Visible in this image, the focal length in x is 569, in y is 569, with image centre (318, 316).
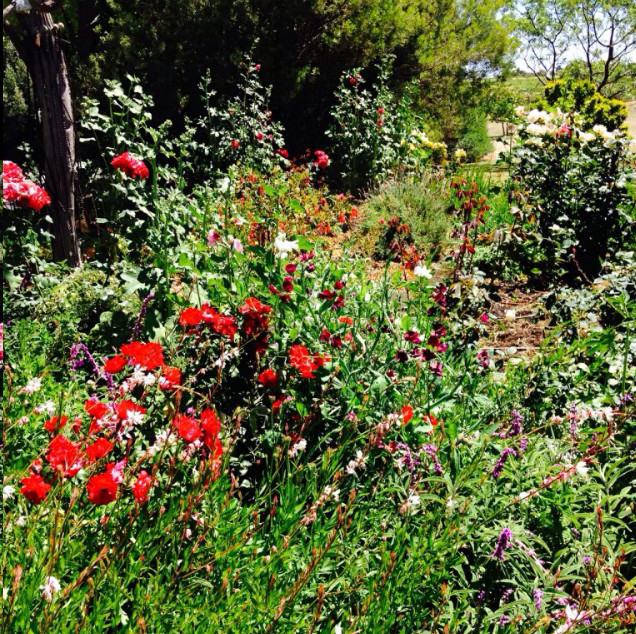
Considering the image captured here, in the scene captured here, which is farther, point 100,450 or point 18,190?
point 18,190

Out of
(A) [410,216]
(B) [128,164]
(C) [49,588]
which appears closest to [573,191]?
(A) [410,216]

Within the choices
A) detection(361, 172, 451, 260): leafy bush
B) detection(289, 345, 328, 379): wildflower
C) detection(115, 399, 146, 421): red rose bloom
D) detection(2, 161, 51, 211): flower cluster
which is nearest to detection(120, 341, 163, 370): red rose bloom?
detection(115, 399, 146, 421): red rose bloom

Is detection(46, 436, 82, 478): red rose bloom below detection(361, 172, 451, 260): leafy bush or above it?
below

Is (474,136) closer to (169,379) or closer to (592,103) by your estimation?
(592,103)

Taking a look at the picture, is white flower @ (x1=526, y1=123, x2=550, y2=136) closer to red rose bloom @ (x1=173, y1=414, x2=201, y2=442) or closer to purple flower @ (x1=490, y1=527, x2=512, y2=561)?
purple flower @ (x1=490, y1=527, x2=512, y2=561)

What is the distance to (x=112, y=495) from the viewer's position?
130 cm

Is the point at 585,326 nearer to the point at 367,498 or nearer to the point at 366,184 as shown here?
the point at 367,498

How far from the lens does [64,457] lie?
132cm

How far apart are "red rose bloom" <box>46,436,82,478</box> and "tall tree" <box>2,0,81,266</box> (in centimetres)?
296

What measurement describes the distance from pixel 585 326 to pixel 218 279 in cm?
212

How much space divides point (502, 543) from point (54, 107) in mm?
3754

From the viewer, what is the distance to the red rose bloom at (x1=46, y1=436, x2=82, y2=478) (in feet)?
4.25

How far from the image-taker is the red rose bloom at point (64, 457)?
130 centimetres

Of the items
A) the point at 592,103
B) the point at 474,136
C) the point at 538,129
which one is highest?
the point at 474,136
